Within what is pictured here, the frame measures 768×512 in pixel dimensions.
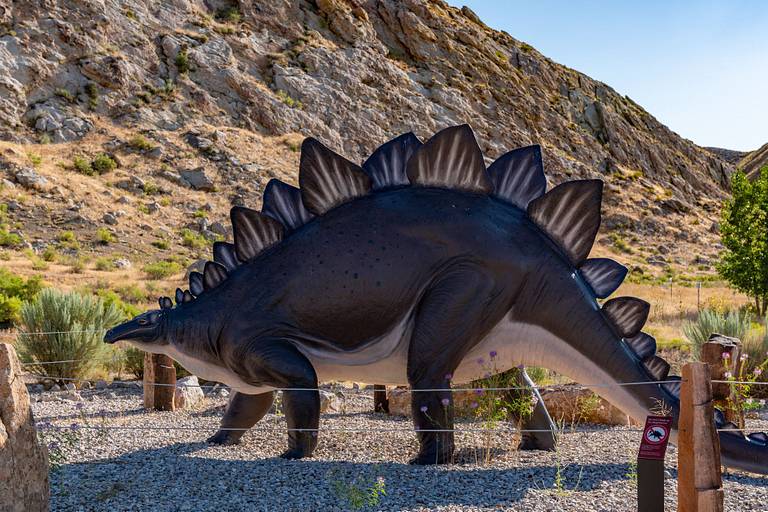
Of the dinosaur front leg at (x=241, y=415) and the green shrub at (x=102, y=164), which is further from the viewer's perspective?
the green shrub at (x=102, y=164)

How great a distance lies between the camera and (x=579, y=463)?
14.0ft

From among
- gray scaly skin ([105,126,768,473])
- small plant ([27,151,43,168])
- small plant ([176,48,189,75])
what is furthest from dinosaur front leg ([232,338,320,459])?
small plant ([176,48,189,75])

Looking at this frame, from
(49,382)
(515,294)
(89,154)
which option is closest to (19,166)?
(89,154)

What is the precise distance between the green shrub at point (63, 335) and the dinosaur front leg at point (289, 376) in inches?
193

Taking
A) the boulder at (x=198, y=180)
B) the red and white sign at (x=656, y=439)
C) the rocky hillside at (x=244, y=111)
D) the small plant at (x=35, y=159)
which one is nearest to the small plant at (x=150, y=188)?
the rocky hillside at (x=244, y=111)

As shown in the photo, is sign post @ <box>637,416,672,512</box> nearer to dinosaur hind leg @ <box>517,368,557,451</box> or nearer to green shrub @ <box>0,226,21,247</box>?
dinosaur hind leg @ <box>517,368,557,451</box>

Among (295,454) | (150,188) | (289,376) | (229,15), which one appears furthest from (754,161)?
(289,376)

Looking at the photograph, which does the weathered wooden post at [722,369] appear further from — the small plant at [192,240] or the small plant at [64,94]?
the small plant at [64,94]

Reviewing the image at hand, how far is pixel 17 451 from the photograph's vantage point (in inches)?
117

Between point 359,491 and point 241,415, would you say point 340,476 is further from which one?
point 241,415

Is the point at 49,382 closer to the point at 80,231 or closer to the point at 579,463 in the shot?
the point at 579,463

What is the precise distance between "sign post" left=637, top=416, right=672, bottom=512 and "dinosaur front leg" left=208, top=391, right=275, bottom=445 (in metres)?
2.57

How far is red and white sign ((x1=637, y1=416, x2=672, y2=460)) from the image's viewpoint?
2836 mm

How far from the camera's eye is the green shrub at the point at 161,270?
18516 mm
